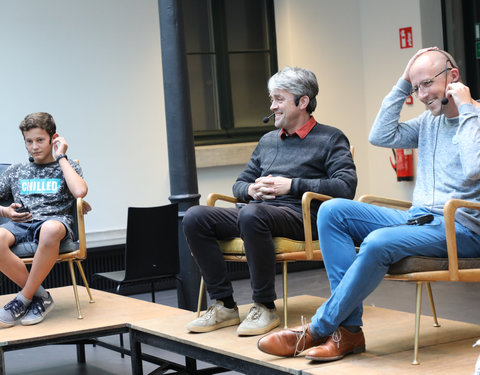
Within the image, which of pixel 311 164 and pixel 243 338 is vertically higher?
pixel 311 164

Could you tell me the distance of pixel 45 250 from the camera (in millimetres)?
4055

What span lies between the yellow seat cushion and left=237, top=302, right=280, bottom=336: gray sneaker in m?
0.24

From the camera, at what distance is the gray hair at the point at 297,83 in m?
3.64

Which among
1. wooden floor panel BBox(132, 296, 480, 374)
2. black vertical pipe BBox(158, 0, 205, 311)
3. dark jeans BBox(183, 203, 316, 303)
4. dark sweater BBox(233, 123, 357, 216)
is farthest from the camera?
black vertical pipe BBox(158, 0, 205, 311)

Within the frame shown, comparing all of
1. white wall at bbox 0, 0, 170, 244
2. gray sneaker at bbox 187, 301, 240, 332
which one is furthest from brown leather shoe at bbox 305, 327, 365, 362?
white wall at bbox 0, 0, 170, 244

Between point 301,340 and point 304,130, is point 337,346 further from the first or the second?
point 304,130

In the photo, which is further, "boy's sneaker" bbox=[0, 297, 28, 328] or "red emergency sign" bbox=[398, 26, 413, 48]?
"red emergency sign" bbox=[398, 26, 413, 48]

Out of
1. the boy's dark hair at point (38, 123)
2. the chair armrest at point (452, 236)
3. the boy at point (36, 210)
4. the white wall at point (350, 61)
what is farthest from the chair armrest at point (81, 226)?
the white wall at point (350, 61)

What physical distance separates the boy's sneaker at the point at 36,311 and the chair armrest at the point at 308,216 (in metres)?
1.54

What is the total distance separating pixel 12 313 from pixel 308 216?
5.46ft

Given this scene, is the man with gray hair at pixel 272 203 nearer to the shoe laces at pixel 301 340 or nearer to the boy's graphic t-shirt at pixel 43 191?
the shoe laces at pixel 301 340

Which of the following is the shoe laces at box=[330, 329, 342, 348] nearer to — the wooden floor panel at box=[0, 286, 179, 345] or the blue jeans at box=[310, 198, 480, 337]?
the blue jeans at box=[310, 198, 480, 337]

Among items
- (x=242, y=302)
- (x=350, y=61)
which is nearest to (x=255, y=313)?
(x=242, y=302)

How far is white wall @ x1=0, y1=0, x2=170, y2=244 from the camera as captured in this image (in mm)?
6367
